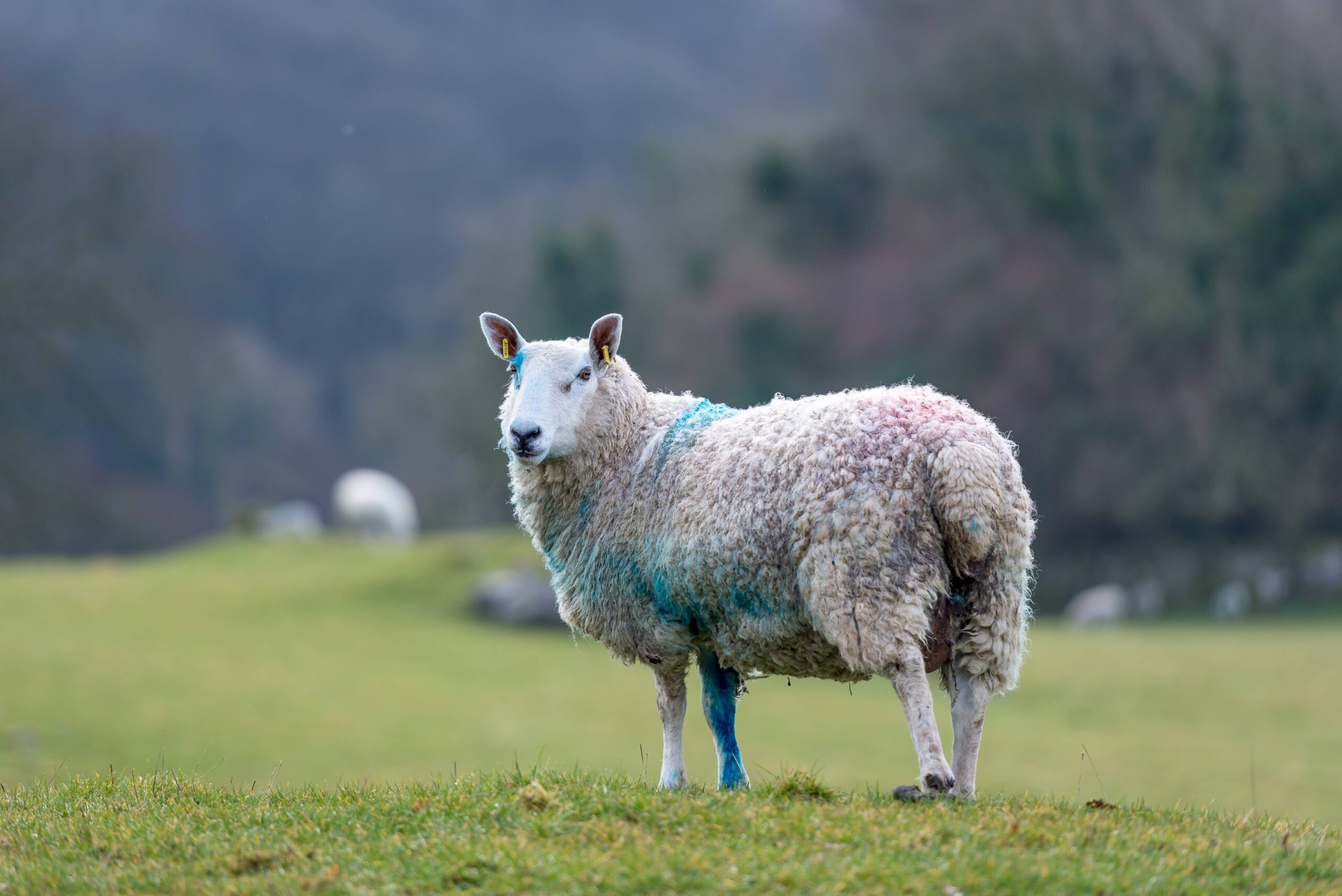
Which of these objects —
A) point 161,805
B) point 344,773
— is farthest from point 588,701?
point 161,805

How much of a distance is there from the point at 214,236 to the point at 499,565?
1293 inches

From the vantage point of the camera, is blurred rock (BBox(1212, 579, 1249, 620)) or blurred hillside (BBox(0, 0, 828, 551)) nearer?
blurred rock (BBox(1212, 579, 1249, 620))

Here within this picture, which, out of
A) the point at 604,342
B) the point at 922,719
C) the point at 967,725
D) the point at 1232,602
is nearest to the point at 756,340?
the point at 1232,602

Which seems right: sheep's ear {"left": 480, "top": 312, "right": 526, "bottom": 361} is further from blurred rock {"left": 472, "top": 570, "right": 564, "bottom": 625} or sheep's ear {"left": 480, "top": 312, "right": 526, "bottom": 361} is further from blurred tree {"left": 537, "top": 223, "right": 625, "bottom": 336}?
blurred tree {"left": 537, "top": 223, "right": 625, "bottom": 336}

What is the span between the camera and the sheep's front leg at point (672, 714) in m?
6.92

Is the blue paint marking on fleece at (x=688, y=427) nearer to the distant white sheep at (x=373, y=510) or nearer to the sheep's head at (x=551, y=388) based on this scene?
the sheep's head at (x=551, y=388)

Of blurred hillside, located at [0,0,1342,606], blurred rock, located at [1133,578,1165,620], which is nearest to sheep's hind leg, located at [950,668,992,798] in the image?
blurred hillside, located at [0,0,1342,606]

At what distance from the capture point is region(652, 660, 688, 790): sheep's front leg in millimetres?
6918

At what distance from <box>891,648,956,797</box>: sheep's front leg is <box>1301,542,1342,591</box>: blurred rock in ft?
98.3

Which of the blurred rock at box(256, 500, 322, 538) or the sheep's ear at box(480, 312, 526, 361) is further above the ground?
the blurred rock at box(256, 500, 322, 538)

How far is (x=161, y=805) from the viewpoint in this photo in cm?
652

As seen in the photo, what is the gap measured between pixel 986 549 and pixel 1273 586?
2954 cm

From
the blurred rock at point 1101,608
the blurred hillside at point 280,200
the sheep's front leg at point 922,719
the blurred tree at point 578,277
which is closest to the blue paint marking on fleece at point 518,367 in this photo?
the sheep's front leg at point 922,719

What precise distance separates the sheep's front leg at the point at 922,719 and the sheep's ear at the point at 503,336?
2.70 m
